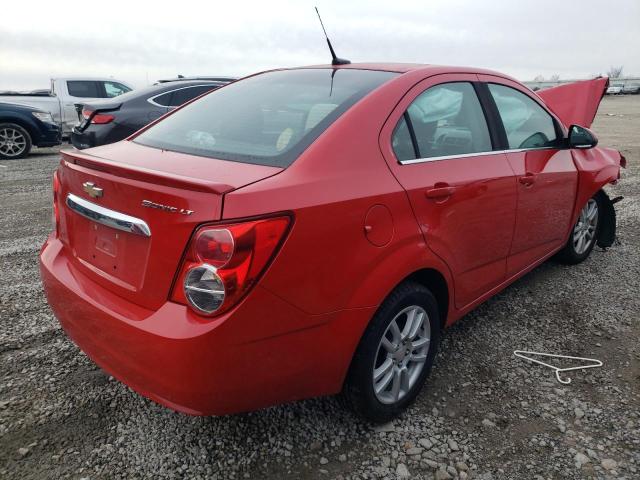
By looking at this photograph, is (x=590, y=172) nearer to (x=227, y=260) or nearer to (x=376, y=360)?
(x=376, y=360)

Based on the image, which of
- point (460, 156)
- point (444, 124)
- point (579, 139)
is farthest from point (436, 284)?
point (579, 139)

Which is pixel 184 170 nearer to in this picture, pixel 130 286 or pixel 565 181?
pixel 130 286

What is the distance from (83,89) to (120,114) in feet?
19.8

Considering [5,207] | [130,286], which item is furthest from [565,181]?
[5,207]

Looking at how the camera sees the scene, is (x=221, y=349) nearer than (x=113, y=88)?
Yes

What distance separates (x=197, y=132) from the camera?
242 centimetres

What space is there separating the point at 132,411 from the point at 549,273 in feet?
11.3

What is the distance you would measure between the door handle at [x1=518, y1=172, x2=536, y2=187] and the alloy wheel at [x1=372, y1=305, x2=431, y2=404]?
1.13m

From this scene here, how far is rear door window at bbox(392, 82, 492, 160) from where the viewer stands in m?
2.33

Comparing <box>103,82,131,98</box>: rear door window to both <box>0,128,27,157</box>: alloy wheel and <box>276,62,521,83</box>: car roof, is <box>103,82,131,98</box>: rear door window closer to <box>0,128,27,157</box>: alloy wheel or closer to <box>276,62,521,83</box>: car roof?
<box>0,128,27,157</box>: alloy wheel

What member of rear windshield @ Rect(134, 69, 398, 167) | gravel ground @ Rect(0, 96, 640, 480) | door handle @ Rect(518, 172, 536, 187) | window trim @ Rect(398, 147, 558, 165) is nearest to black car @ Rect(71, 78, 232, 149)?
gravel ground @ Rect(0, 96, 640, 480)

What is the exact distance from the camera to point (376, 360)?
2217 mm

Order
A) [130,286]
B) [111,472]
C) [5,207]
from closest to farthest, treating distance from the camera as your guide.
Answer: [130,286], [111,472], [5,207]

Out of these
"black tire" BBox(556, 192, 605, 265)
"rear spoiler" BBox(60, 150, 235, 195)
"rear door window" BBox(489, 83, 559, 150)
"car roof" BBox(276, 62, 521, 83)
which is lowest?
"black tire" BBox(556, 192, 605, 265)
